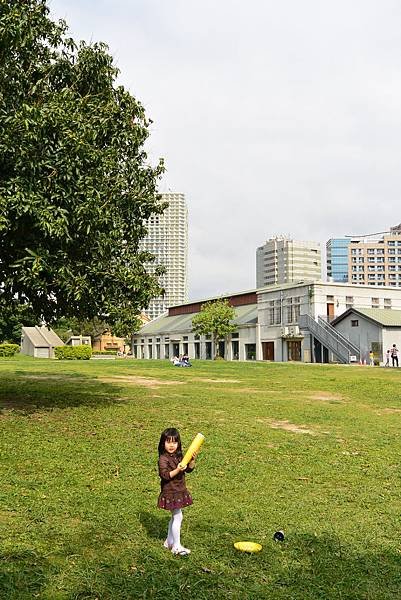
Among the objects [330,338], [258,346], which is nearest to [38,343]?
[258,346]

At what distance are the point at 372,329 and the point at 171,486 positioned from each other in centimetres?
4936

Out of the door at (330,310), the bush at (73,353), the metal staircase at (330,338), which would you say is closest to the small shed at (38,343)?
the bush at (73,353)

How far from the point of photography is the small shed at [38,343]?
238ft

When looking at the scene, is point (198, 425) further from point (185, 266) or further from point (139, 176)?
point (185, 266)

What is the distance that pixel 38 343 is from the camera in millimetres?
72938

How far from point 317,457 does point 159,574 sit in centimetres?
631

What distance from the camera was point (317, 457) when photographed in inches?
454

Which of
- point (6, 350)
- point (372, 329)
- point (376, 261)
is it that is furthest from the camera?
point (376, 261)

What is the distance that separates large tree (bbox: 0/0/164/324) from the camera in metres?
12.7

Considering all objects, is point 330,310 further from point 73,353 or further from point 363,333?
point 73,353

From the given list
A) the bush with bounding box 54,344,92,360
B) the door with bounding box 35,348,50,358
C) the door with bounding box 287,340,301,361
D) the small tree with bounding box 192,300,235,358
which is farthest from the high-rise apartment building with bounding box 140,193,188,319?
the door with bounding box 287,340,301,361

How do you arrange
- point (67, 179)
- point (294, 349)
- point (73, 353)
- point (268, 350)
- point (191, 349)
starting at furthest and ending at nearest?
point (191, 349), point (268, 350), point (294, 349), point (73, 353), point (67, 179)

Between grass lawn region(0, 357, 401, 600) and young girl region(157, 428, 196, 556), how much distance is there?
22 centimetres

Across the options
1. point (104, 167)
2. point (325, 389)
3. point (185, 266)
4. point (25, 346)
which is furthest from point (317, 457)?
point (185, 266)
